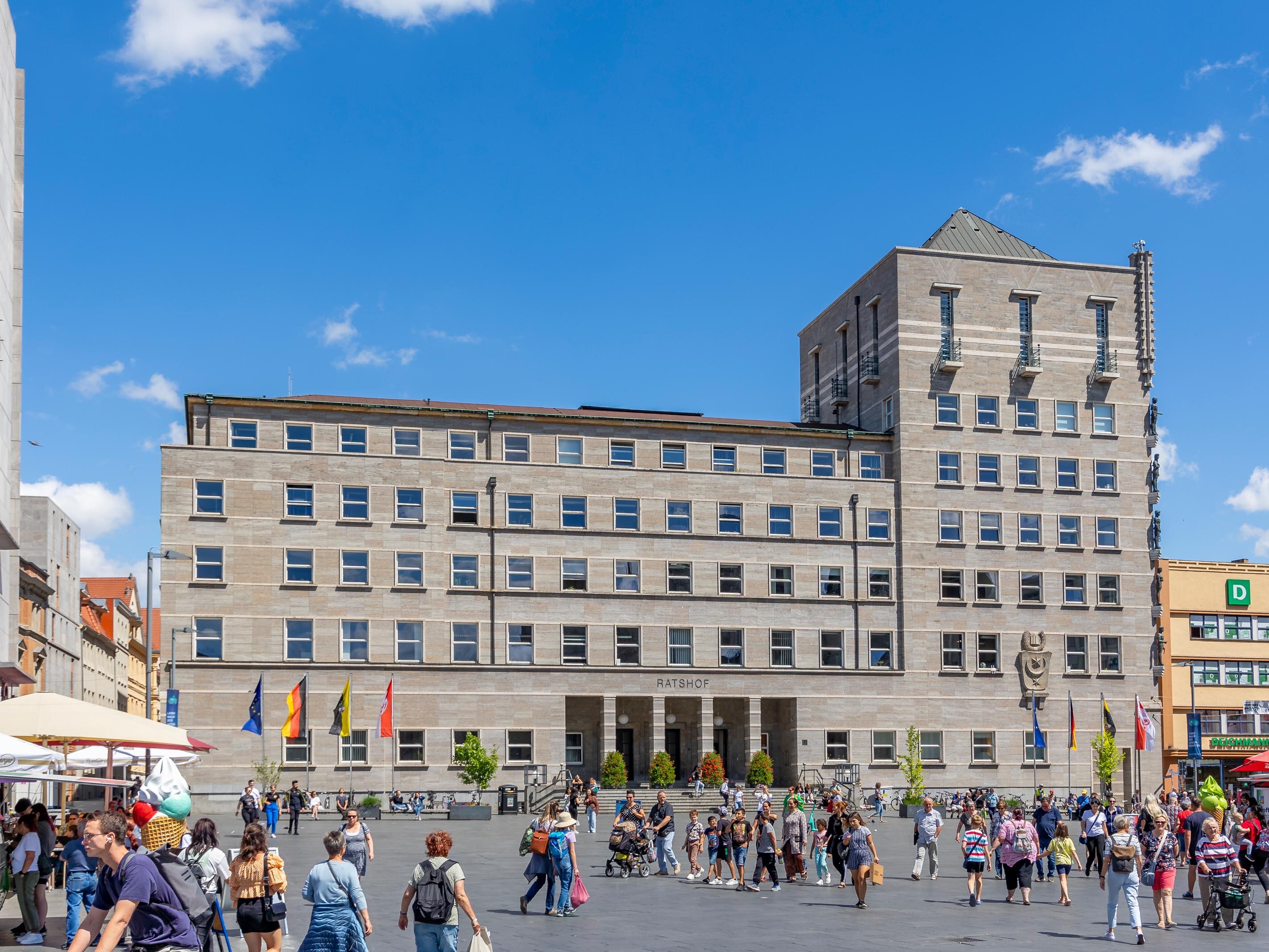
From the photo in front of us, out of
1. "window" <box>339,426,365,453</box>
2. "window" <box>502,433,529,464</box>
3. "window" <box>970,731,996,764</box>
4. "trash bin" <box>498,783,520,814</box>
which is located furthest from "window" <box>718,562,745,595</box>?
"window" <box>339,426,365,453</box>

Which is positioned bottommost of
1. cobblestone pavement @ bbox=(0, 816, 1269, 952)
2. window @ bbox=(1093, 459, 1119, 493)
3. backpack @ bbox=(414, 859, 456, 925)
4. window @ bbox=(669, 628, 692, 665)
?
cobblestone pavement @ bbox=(0, 816, 1269, 952)

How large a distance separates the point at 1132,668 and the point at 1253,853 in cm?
4861

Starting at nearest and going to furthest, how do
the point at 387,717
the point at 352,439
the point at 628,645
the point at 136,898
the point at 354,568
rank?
1. the point at 136,898
2. the point at 387,717
3. the point at 354,568
4. the point at 352,439
5. the point at 628,645

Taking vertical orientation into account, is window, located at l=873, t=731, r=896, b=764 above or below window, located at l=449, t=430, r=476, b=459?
below

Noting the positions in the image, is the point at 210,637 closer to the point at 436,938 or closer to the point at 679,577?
the point at 679,577

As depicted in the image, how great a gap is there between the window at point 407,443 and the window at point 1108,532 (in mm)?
34221

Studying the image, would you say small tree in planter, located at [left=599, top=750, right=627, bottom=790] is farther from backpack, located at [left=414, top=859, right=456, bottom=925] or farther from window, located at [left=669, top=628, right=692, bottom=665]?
backpack, located at [left=414, top=859, right=456, bottom=925]

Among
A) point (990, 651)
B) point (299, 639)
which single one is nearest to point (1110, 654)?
point (990, 651)

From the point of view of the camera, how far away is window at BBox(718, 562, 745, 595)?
6925 centimetres

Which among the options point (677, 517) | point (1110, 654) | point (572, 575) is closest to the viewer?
point (572, 575)

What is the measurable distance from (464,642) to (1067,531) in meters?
30.8

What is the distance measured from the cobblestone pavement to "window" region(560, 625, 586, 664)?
29.6m

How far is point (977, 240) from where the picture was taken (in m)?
77.4

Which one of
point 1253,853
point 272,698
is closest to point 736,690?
point 272,698
